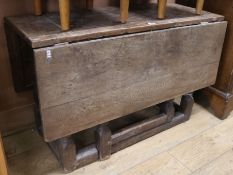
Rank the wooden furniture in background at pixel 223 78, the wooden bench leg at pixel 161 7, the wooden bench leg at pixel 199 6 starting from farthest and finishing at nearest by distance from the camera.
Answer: the wooden furniture in background at pixel 223 78, the wooden bench leg at pixel 199 6, the wooden bench leg at pixel 161 7

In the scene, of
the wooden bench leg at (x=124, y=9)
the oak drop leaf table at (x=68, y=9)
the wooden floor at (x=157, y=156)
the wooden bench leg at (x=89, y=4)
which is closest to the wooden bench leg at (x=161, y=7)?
the oak drop leaf table at (x=68, y=9)

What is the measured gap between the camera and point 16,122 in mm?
1345

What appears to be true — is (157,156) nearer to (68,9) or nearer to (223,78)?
(223,78)

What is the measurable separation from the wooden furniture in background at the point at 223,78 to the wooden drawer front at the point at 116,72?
0.42 ft

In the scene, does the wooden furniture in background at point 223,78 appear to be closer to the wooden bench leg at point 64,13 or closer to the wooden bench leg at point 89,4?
the wooden bench leg at point 89,4

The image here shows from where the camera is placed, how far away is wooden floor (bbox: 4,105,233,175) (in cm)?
117

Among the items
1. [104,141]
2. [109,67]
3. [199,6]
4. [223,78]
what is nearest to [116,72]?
[109,67]

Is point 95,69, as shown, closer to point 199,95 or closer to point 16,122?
point 16,122

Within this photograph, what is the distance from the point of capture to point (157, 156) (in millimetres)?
1260

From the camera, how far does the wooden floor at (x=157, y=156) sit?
3.84 ft

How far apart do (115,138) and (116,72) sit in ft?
1.11

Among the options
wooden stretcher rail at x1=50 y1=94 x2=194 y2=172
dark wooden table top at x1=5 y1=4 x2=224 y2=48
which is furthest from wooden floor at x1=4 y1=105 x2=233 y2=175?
dark wooden table top at x1=5 y1=4 x2=224 y2=48

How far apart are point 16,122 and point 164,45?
791 millimetres

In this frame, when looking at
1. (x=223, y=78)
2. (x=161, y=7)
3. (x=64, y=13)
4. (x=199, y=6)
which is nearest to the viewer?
(x=64, y=13)
